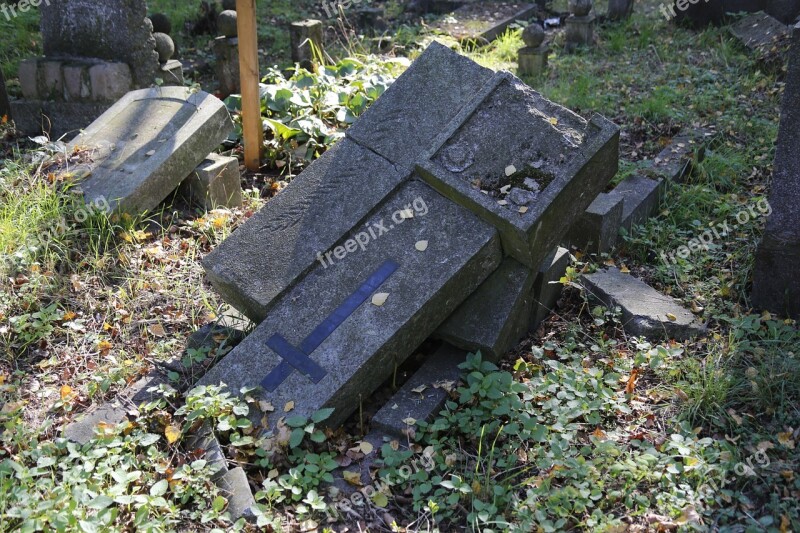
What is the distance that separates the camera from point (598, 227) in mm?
4004

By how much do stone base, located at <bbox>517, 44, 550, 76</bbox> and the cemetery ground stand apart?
2.45 meters

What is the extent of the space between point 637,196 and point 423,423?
7.37 feet

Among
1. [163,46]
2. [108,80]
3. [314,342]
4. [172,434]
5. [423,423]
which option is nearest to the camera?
[172,434]

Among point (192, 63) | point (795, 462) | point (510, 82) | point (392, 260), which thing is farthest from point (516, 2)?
point (795, 462)

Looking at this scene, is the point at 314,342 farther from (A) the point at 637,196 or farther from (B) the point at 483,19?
(B) the point at 483,19

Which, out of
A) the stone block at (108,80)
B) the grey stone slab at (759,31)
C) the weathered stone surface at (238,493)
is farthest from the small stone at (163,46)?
the grey stone slab at (759,31)

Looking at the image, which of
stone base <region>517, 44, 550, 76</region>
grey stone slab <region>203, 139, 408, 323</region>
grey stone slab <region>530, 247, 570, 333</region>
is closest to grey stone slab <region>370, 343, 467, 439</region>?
grey stone slab <region>530, 247, 570, 333</region>

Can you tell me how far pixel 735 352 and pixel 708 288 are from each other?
0.65 meters

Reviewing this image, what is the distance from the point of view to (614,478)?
8.71 ft

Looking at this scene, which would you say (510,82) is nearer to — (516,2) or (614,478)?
(614,478)

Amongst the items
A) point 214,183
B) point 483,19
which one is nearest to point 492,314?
point 214,183

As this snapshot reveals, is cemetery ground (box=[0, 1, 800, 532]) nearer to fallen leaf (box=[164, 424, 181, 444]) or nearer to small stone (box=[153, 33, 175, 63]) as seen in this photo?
fallen leaf (box=[164, 424, 181, 444])

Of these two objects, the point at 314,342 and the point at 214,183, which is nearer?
the point at 314,342

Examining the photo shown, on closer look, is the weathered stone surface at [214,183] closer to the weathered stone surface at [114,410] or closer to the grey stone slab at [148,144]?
the grey stone slab at [148,144]
